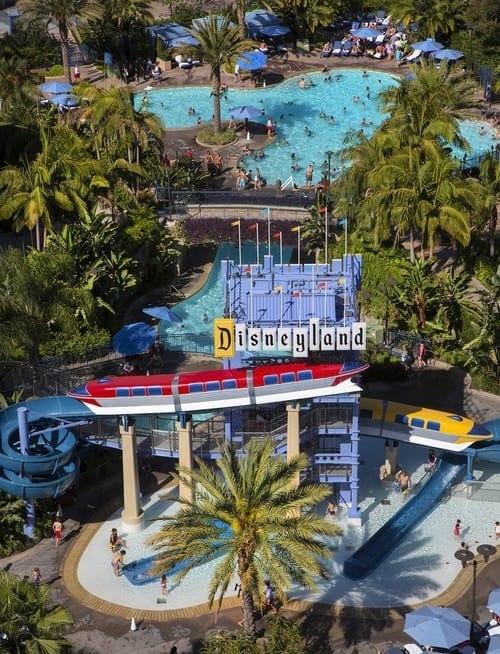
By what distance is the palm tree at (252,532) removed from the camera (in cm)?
3422

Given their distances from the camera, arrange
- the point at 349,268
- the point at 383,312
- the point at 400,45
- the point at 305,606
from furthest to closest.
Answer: the point at 400,45
the point at 383,312
the point at 349,268
the point at 305,606

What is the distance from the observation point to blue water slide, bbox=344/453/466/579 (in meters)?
41.8

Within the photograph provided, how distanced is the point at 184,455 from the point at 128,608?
6258mm

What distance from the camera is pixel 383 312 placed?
2254 inches

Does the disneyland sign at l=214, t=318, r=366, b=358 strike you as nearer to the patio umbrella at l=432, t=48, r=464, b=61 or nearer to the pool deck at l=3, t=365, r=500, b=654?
the pool deck at l=3, t=365, r=500, b=654

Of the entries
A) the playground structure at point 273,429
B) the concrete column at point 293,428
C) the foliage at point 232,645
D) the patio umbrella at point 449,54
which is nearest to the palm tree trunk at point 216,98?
the patio umbrella at point 449,54

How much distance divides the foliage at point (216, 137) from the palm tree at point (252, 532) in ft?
160

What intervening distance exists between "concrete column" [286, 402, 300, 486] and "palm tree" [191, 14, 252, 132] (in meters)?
41.8

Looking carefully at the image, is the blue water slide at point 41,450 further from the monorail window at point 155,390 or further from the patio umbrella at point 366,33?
the patio umbrella at point 366,33

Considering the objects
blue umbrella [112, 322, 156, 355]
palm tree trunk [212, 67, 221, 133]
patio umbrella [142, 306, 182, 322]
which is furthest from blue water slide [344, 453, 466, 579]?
palm tree trunk [212, 67, 221, 133]

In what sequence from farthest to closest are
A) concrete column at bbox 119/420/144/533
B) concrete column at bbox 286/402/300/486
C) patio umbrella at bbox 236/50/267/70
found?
patio umbrella at bbox 236/50/267/70, concrete column at bbox 119/420/144/533, concrete column at bbox 286/402/300/486

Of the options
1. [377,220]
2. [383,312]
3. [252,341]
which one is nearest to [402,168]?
[377,220]

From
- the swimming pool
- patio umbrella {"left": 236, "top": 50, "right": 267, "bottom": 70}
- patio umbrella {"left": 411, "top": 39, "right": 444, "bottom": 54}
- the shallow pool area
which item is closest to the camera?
the shallow pool area

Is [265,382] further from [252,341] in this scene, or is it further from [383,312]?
[383,312]
